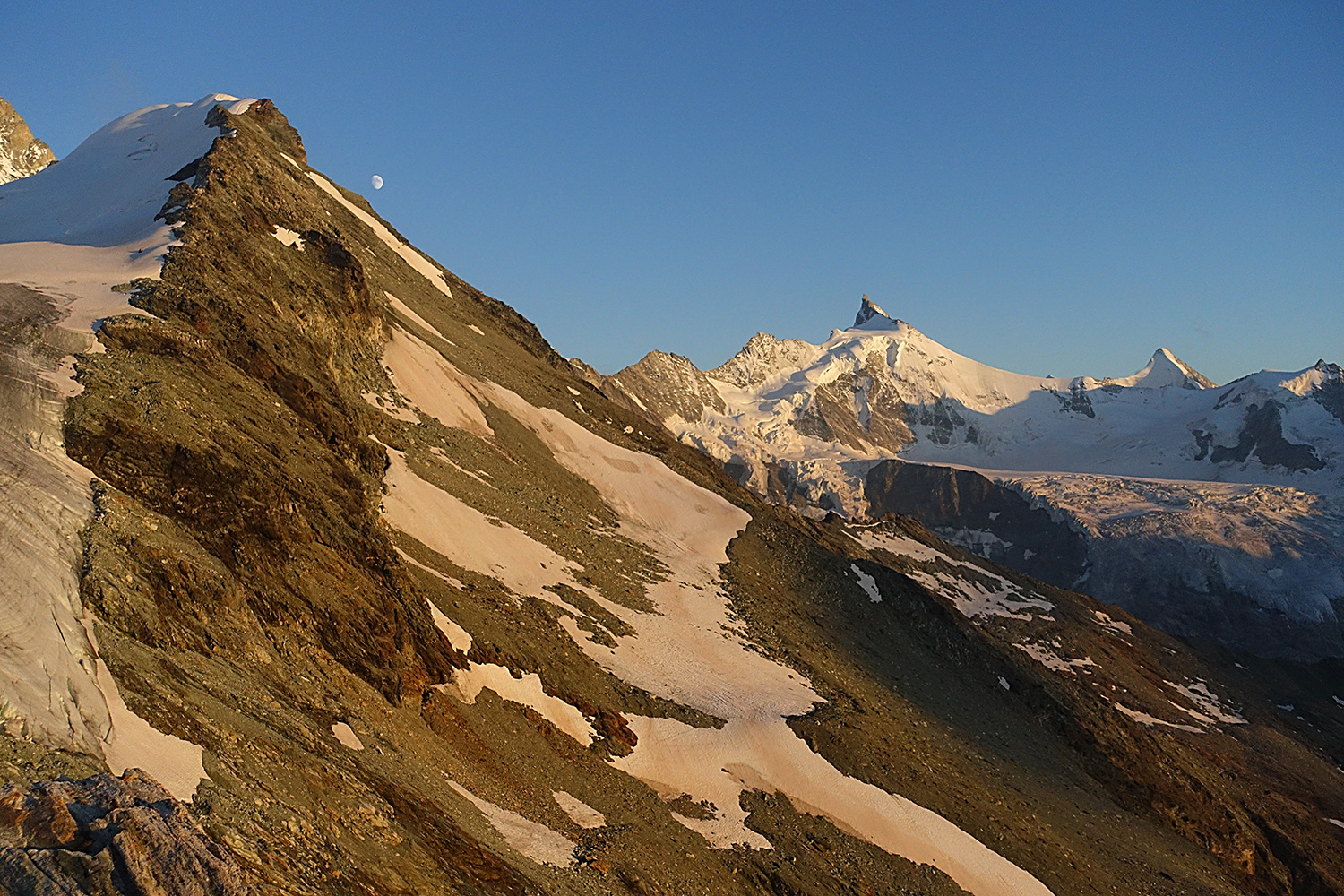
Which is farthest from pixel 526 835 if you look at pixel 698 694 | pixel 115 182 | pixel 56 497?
pixel 115 182

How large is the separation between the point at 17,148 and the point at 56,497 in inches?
7155

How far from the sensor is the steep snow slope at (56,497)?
48.7 feet

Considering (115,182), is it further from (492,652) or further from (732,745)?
(732,745)

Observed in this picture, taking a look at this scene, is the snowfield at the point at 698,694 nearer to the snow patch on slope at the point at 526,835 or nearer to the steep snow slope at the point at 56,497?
the snow patch on slope at the point at 526,835

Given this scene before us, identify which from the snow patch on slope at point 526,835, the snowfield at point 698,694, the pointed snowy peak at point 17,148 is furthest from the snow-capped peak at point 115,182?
the pointed snowy peak at point 17,148

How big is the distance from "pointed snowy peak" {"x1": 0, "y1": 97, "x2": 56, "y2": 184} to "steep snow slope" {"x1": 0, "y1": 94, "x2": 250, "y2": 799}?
128 m

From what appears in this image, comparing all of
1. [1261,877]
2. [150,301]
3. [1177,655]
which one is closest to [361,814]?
[150,301]

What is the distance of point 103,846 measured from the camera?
38.1 ft

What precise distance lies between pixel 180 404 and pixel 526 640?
16797 millimetres

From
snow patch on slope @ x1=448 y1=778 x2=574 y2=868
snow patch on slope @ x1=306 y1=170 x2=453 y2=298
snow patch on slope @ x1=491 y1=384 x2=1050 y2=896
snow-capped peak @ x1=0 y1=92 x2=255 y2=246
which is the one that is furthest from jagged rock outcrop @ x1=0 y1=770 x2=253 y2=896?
snow patch on slope @ x1=306 y1=170 x2=453 y2=298

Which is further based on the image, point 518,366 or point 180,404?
point 518,366

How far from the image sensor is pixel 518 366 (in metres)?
84.4

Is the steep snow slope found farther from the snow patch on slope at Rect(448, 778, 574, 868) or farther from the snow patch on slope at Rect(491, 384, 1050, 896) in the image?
the snow patch on slope at Rect(491, 384, 1050, 896)

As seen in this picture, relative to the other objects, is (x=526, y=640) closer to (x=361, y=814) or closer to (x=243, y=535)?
(x=243, y=535)
